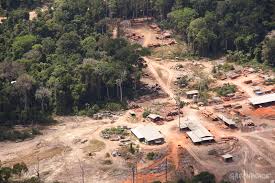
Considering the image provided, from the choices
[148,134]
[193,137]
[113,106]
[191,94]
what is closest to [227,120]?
[193,137]

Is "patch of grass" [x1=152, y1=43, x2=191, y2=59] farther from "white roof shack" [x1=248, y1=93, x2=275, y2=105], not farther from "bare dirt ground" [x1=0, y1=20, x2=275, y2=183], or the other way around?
"white roof shack" [x1=248, y1=93, x2=275, y2=105]

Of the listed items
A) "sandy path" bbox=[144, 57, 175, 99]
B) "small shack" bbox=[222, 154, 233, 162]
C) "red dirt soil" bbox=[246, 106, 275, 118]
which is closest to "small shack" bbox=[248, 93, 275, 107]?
"red dirt soil" bbox=[246, 106, 275, 118]

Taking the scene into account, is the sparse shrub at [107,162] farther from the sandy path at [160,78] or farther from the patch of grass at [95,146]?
the sandy path at [160,78]

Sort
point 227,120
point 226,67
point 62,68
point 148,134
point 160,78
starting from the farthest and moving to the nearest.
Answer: point 226,67 → point 160,78 → point 62,68 → point 227,120 → point 148,134

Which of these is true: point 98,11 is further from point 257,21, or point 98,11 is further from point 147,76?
point 257,21

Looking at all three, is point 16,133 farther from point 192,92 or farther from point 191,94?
point 192,92

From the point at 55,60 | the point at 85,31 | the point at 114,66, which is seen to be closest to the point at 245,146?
the point at 114,66
